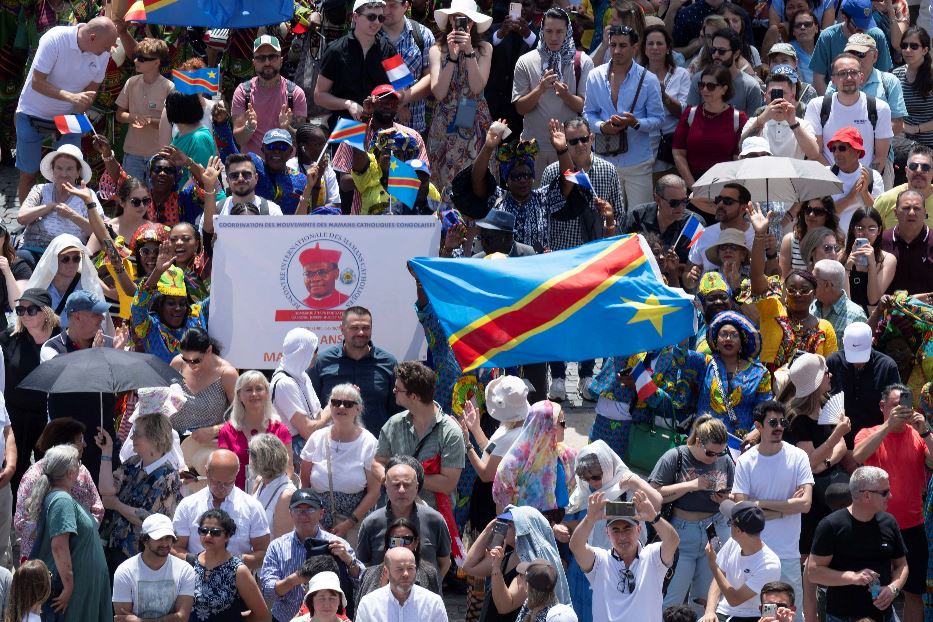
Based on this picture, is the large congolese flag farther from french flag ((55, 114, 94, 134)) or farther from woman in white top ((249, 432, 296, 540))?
french flag ((55, 114, 94, 134))

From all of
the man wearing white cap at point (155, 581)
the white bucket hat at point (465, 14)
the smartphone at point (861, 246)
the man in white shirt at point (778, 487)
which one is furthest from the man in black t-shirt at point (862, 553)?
the white bucket hat at point (465, 14)

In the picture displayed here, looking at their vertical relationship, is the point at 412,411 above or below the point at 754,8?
below

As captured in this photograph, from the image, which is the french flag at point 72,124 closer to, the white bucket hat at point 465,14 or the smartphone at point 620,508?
the white bucket hat at point 465,14

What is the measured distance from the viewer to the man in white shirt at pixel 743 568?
444 inches

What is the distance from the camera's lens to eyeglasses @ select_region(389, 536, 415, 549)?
1102cm

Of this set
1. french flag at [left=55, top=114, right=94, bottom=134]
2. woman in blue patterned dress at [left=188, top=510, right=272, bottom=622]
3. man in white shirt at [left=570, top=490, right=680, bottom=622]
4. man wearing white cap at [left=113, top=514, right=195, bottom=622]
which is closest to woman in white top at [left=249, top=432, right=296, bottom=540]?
woman in blue patterned dress at [left=188, top=510, right=272, bottom=622]

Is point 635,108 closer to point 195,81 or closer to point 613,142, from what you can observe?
point 613,142

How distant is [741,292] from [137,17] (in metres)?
6.21

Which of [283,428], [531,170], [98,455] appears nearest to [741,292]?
[531,170]

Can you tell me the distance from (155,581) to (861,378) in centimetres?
477

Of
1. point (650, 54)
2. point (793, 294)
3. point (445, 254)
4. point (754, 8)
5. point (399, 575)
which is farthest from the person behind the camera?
point (754, 8)

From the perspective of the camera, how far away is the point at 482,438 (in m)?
12.1

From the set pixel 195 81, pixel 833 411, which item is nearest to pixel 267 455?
pixel 833 411

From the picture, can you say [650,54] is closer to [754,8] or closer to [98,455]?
[754,8]
